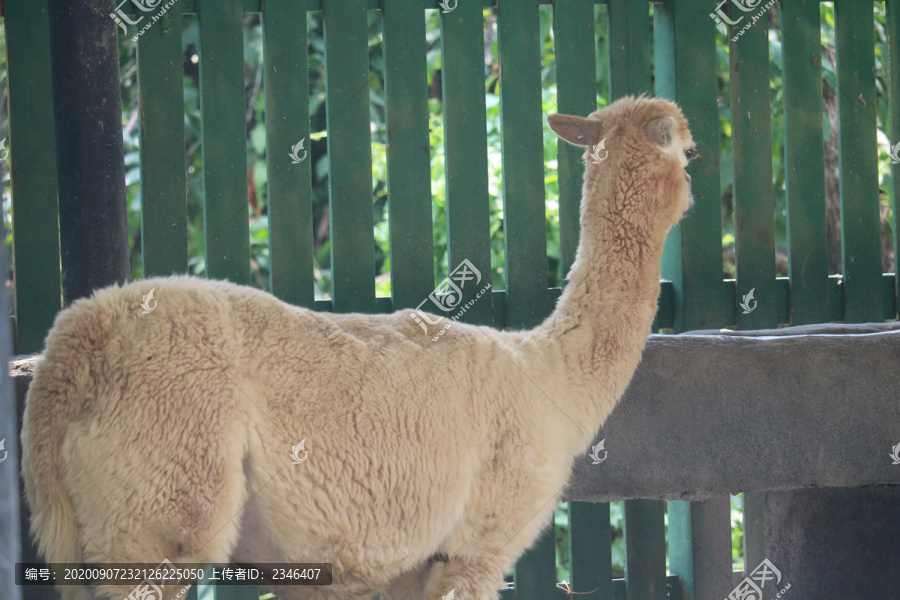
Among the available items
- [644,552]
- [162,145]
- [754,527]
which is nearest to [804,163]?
[754,527]

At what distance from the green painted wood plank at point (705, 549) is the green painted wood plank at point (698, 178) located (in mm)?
1097

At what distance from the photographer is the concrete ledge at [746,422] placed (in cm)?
364

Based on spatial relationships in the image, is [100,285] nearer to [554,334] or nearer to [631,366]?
[554,334]

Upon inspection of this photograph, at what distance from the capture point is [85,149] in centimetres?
339

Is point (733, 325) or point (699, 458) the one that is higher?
point (733, 325)

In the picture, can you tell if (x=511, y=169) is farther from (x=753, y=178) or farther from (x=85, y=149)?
(x=85, y=149)

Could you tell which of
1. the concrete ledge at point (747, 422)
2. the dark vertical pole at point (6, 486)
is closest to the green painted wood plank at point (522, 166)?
the concrete ledge at point (747, 422)

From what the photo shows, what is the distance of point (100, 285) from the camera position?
11.1 feet

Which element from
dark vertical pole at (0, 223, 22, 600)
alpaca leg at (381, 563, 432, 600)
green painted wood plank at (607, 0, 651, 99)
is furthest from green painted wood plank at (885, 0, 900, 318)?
dark vertical pole at (0, 223, 22, 600)

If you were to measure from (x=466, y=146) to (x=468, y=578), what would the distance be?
2.21 meters

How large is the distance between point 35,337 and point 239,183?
1171 millimetres

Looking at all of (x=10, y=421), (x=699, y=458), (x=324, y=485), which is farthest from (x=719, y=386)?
(x=10, y=421)

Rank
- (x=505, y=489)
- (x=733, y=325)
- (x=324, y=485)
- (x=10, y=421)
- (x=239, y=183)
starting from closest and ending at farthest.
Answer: (x=10, y=421)
(x=324, y=485)
(x=505, y=489)
(x=239, y=183)
(x=733, y=325)

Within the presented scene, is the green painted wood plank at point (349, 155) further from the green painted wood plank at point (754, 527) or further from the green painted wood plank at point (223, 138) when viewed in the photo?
the green painted wood plank at point (754, 527)
